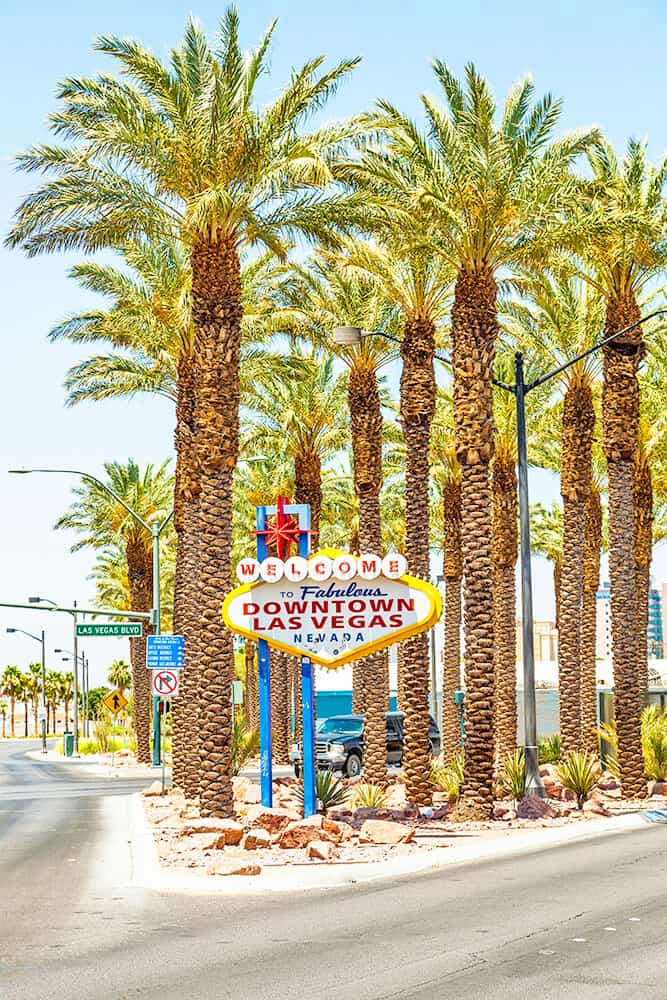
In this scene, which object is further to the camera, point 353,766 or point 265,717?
point 353,766

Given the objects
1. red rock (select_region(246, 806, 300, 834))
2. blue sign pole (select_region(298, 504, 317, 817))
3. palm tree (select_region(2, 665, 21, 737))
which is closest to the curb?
red rock (select_region(246, 806, 300, 834))

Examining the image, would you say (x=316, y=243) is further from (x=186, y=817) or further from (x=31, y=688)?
(x=31, y=688)

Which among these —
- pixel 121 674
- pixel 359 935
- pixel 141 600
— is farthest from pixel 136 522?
pixel 121 674

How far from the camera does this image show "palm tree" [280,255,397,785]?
34.8 meters

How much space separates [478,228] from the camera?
88.0 ft

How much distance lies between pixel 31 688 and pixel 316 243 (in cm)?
14375

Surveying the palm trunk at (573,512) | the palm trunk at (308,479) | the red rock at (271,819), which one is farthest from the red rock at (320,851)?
the palm trunk at (308,479)

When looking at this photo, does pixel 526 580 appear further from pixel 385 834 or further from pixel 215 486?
pixel 385 834

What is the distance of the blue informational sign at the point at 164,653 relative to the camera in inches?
1256

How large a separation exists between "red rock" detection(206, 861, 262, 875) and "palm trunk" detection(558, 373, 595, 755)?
18.7m

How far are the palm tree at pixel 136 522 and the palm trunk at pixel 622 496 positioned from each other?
28.4m

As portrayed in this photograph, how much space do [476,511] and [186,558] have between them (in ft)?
33.7

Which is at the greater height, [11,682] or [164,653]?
[164,653]

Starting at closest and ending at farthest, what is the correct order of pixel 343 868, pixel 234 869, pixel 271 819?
pixel 234 869, pixel 343 868, pixel 271 819
